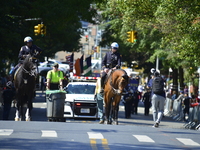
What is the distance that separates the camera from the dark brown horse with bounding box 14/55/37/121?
61.6 ft

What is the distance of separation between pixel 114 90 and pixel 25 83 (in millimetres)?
2807

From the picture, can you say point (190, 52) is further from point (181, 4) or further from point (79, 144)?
point (79, 144)

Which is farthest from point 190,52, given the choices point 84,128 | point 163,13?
point 84,128

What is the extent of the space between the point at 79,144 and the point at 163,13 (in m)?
16.4

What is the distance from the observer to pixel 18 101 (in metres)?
19.5

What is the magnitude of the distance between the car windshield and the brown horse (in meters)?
5.11

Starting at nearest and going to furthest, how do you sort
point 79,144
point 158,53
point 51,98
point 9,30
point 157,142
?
point 79,144 → point 157,142 → point 51,98 → point 9,30 → point 158,53

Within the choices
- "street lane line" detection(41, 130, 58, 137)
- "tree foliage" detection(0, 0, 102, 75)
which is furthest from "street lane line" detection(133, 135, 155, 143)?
"tree foliage" detection(0, 0, 102, 75)

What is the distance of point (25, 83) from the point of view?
1902cm

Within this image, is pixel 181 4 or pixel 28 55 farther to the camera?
pixel 181 4

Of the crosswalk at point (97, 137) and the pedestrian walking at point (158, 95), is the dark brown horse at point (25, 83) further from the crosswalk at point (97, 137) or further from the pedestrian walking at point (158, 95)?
the crosswalk at point (97, 137)

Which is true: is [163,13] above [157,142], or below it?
above

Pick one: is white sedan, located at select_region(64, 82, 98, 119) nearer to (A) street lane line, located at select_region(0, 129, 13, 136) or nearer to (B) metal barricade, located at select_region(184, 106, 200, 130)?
(B) metal barricade, located at select_region(184, 106, 200, 130)

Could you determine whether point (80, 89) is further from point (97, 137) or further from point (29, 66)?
point (97, 137)
